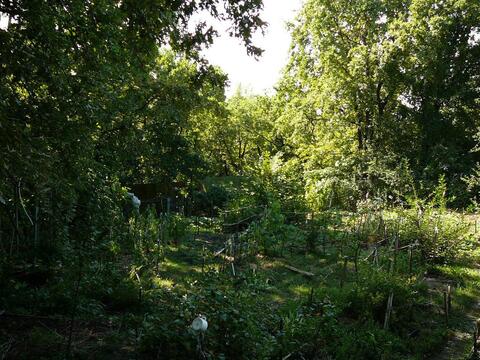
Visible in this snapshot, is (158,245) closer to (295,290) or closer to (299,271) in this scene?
(295,290)

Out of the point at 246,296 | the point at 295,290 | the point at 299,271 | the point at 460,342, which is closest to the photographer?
the point at 246,296

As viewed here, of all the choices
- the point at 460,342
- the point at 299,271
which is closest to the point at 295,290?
the point at 299,271

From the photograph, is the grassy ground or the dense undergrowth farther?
the grassy ground

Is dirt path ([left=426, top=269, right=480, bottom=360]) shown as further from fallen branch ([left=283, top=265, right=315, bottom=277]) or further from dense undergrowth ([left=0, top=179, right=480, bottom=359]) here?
fallen branch ([left=283, top=265, right=315, bottom=277])

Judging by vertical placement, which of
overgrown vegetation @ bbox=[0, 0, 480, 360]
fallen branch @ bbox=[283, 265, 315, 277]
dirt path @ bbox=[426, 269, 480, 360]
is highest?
overgrown vegetation @ bbox=[0, 0, 480, 360]

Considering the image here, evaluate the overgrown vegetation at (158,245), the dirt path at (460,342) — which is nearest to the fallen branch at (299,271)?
the overgrown vegetation at (158,245)

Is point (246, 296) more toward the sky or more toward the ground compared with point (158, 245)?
more toward the ground

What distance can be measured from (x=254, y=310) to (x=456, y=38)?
17584 millimetres

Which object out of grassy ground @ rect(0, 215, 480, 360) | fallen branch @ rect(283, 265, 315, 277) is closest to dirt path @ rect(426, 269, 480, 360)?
grassy ground @ rect(0, 215, 480, 360)

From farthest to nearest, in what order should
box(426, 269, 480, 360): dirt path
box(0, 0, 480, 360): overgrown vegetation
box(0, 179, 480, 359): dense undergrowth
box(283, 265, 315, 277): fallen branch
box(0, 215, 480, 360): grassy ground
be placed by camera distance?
box(283, 265, 315, 277): fallen branch → box(426, 269, 480, 360): dirt path → box(0, 215, 480, 360): grassy ground → box(0, 179, 480, 359): dense undergrowth → box(0, 0, 480, 360): overgrown vegetation

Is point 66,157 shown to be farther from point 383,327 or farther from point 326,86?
point 326,86

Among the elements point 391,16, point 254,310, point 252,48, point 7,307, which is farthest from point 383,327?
point 391,16

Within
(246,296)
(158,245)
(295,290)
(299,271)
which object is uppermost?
(158,245)

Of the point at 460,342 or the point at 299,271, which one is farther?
the point at 299,271
